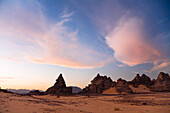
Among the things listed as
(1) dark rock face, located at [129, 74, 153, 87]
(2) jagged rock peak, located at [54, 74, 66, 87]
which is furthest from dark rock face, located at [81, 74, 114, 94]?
(1) dark rock face, located at [129, 74, 153, 87]

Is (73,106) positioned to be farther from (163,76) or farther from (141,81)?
(141,81)

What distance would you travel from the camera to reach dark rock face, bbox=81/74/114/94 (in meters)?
85.8

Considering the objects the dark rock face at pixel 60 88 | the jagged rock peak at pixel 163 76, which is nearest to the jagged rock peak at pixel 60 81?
the dark rock face at pixel 60 88

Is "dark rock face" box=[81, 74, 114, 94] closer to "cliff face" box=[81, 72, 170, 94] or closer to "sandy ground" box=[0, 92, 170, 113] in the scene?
"cliff face" box=[81, 72, 170, 94]

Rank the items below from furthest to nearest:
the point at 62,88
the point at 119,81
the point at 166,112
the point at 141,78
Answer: the point at 141,78 < the point at 119,81 < the point at 62,88 < the point at 166,112

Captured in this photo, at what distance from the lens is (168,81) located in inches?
3381

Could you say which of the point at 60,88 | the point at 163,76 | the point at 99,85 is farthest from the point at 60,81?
the point at 163,76

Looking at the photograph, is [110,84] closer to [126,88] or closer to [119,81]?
[119,81]

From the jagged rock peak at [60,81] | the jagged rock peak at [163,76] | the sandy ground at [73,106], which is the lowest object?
the sandy ground at [73,106]

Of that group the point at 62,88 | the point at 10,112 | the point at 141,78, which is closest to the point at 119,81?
the point at 62,88

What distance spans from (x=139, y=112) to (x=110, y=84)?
254 feet

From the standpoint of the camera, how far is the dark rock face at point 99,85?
85762 millimetres

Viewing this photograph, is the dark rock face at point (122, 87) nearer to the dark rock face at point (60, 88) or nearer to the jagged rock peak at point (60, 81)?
the dark rock face at point (60, 88)

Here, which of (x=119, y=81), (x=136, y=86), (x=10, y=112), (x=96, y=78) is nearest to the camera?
(x=10, y=112)
